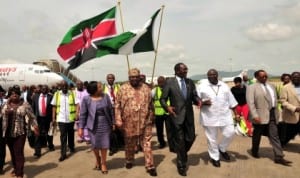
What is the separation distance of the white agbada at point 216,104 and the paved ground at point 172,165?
906 mm

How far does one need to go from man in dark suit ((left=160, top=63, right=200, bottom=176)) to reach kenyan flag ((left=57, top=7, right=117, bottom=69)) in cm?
350

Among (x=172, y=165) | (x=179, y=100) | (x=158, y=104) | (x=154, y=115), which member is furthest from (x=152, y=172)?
(x=158, y=104)

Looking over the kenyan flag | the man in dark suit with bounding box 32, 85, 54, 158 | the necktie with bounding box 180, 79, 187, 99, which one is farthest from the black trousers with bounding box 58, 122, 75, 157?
the necktie with bounding box 180, 79, 187, 99

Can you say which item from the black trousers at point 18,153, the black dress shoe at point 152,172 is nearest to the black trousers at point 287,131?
the black dress shoe at point 152,172

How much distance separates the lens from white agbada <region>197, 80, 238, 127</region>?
7.19m

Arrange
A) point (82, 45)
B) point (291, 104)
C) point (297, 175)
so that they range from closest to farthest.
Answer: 1. point (297, 175)
2. point (291, 104)
3. point (82, 45)

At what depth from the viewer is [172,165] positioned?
24.1ft

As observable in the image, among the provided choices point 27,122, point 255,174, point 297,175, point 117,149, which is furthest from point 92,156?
point 297,175

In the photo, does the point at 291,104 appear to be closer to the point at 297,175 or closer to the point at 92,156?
the point at 297,175

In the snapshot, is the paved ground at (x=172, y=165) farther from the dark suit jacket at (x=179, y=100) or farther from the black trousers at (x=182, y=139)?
the dark suit jacket at (x=179, y=100)

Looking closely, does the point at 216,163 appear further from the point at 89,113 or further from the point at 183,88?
the point at 89,113

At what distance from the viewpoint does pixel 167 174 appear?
265 inches

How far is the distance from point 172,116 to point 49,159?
134 inches

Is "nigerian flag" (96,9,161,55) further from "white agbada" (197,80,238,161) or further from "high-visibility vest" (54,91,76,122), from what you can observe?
"white agbada" (197,80,238,161)
